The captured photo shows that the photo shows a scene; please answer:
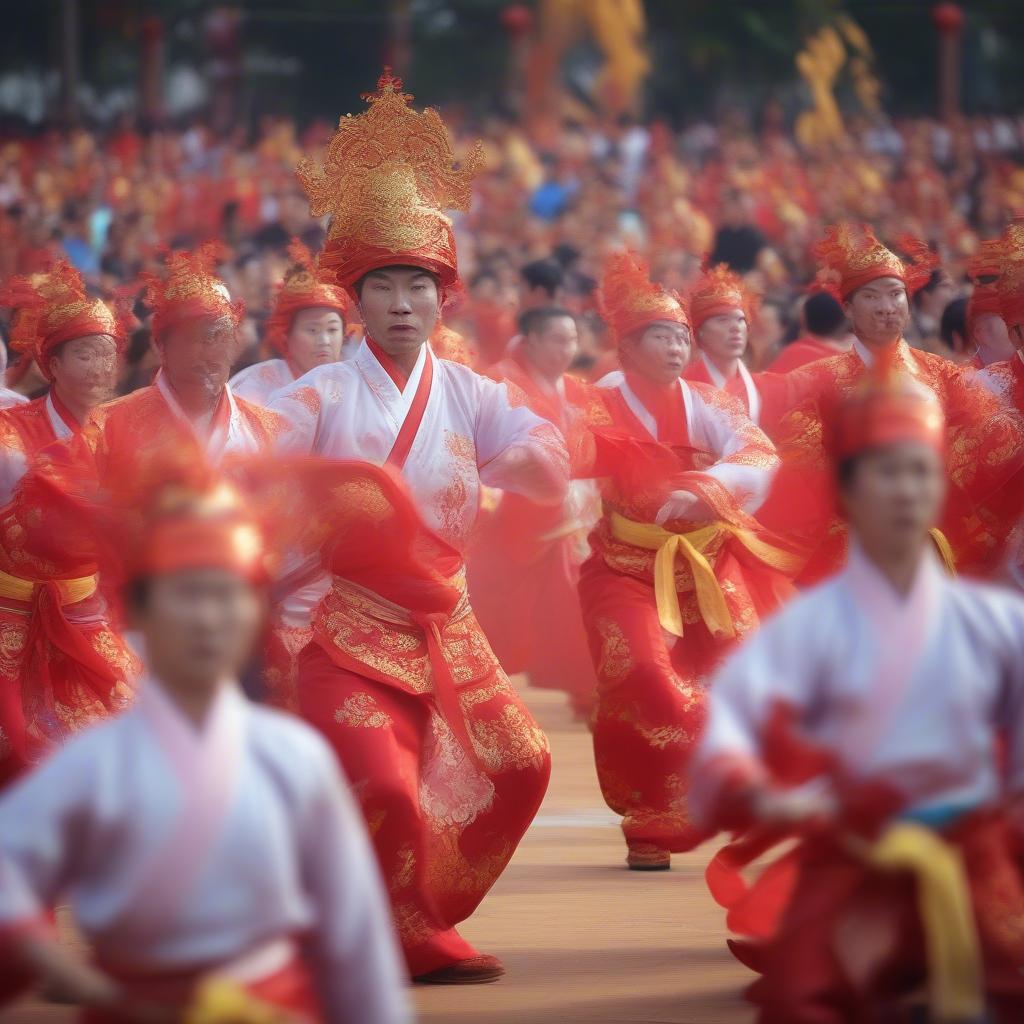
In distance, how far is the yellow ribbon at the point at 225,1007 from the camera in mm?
3367

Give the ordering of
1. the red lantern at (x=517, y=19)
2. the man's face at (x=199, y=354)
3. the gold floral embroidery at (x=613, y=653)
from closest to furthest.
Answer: the man's face at (x=199, y=354) → the gold floral embroidery at (x=613, y=653) → the red lantern at (x=517, y=19)

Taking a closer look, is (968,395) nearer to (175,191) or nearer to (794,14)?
(175,191)

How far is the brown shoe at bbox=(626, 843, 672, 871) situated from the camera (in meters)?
7.66

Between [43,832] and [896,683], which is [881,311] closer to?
[896,683]

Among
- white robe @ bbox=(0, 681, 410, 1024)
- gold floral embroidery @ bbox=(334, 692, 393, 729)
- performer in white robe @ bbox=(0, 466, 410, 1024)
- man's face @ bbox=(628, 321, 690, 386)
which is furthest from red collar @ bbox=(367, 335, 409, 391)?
white robe @ bbox=(0, 681, 410, 1024)

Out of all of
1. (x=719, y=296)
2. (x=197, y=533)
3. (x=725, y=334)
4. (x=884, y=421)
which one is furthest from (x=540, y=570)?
(x=197, y=533)

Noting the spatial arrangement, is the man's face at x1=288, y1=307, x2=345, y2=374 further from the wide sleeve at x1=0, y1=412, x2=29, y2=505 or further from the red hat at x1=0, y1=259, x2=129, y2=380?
the wide sleeve at x1=0, y1=412, x2=29, y2=505

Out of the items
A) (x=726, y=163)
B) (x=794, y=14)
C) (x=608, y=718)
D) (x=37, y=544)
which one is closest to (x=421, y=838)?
(x=37, y=544)

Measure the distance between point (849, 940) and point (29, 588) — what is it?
3.70 metres

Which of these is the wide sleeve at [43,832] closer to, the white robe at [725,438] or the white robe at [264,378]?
the white robe at [725,438]

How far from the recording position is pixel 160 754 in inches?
140

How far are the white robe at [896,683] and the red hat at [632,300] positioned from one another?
4.29m

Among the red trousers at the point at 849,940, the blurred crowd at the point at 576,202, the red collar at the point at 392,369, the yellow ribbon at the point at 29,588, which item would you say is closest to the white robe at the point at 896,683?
the red trousers at the point at 849,940

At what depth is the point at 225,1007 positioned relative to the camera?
3.37 m
